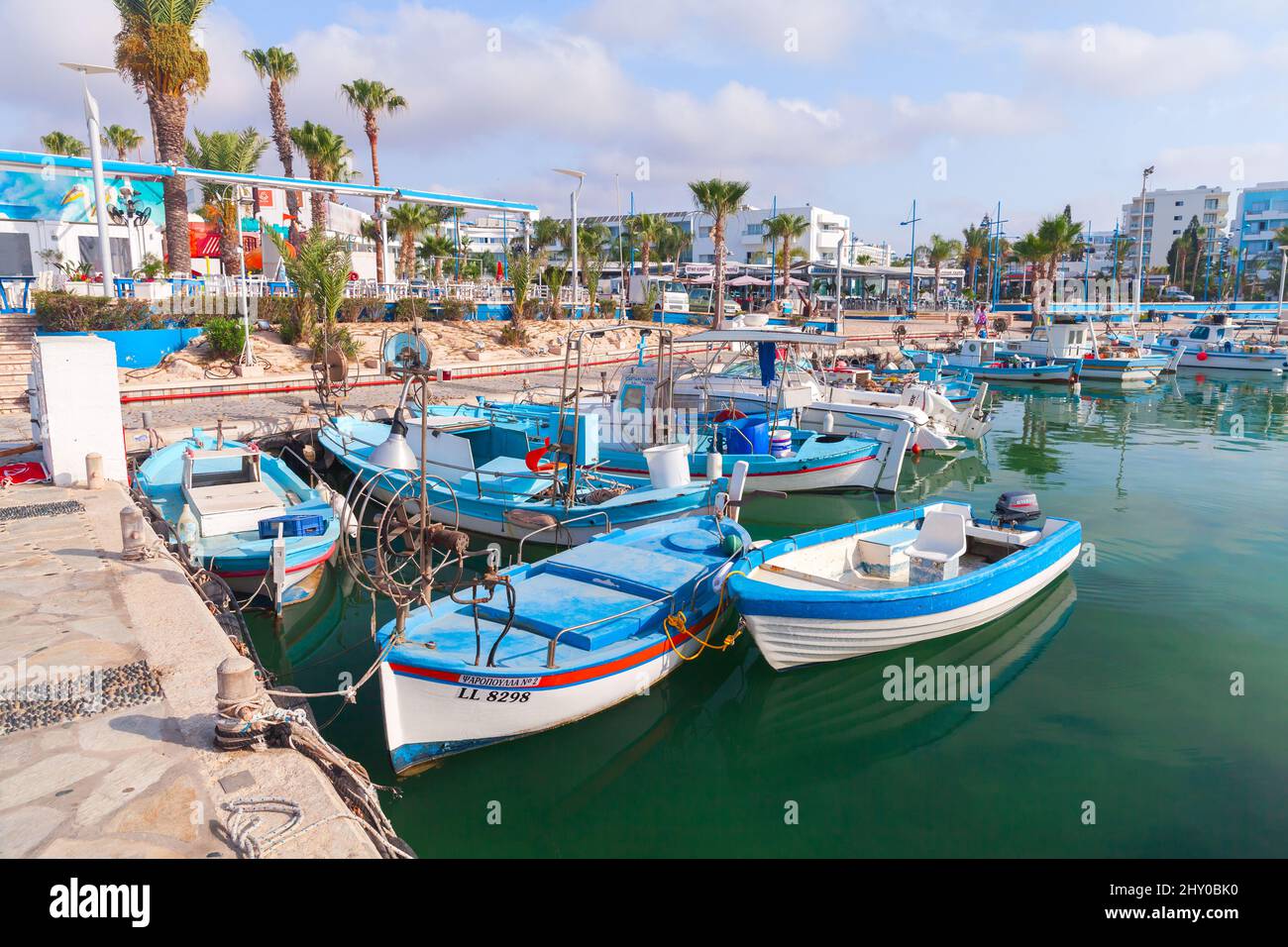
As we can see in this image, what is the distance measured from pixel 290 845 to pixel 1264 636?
11.2 m

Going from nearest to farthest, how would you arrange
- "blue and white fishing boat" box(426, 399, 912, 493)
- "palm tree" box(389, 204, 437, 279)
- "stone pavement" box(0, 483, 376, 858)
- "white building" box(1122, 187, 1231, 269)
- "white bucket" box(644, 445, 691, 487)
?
"stone pavement" box(0, 483, 376, 858) < "white bucket" box(644, 445, 691, 487) < "blue and white fishing boat" box(426, 399, 912, 493) < "palm tree" box(389, 204, 437, 279) < "white building" box(1122, 187, 1231, 269)

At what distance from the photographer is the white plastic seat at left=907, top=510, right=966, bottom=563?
437 inches

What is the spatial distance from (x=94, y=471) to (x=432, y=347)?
18.5m

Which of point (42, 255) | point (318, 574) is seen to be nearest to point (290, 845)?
point (318, 574)

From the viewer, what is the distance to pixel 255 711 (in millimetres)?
5793

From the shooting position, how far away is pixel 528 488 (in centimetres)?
1366

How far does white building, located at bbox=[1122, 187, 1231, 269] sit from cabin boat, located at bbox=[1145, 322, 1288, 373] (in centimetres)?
6555

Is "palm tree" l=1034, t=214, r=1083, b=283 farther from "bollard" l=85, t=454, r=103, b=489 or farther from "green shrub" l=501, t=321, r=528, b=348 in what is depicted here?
"bollard" l=85, t=454, r=103, b=489

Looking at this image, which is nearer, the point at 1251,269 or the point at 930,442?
the point at 930,442

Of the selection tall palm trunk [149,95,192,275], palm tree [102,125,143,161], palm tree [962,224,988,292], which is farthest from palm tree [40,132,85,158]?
palm tree [962,224,988,292]

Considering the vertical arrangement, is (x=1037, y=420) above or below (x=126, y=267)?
below

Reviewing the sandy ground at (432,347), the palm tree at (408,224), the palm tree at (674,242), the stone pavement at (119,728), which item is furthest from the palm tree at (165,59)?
the palm tree at (674,242)

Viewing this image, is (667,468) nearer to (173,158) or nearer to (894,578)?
(894,578)
